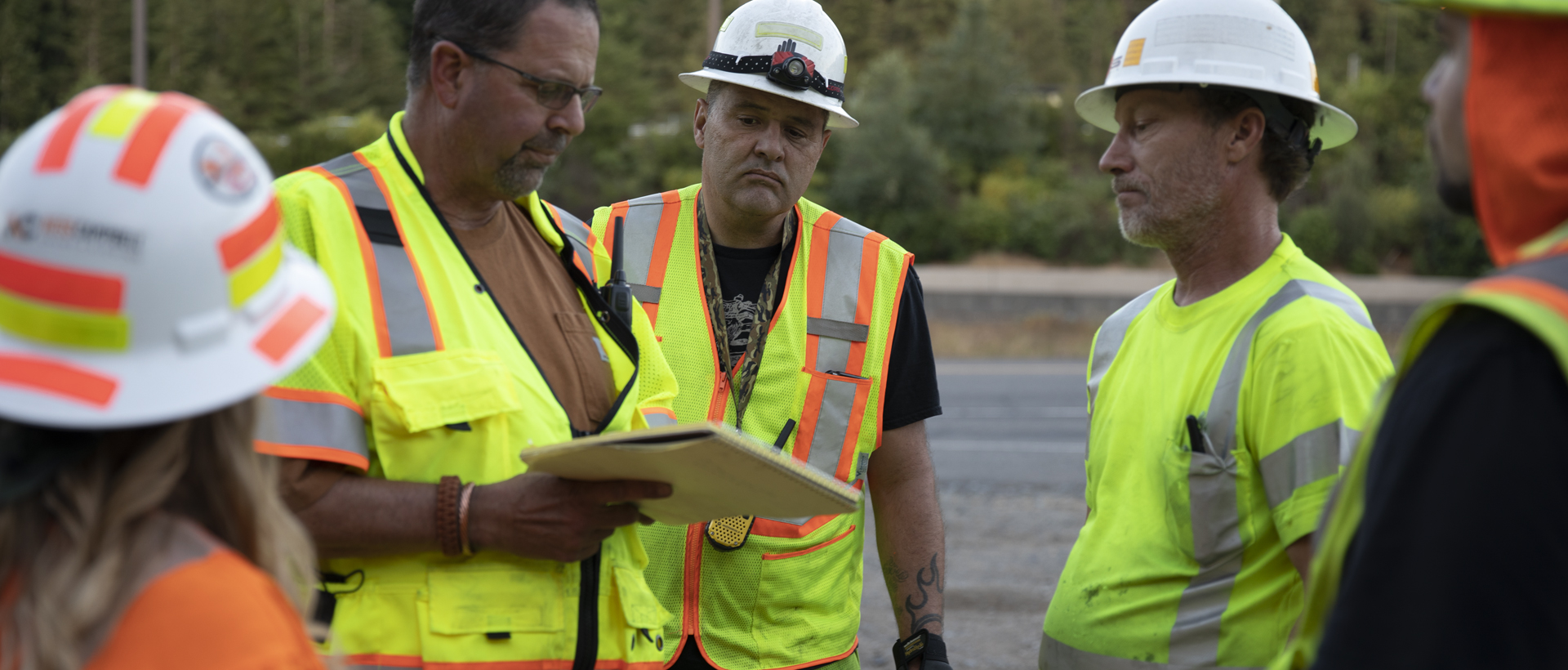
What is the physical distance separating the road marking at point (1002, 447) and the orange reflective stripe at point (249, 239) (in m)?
10.5

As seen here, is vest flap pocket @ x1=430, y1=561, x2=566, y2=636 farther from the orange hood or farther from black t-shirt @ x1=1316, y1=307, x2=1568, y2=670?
the orange hood

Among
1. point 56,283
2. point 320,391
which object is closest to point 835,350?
point 320,391

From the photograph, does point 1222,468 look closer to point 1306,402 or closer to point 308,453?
point 1306,402

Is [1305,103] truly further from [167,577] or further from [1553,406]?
[167,577]

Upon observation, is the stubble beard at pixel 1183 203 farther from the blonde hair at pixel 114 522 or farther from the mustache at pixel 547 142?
the blonde hair at pixel 114 522

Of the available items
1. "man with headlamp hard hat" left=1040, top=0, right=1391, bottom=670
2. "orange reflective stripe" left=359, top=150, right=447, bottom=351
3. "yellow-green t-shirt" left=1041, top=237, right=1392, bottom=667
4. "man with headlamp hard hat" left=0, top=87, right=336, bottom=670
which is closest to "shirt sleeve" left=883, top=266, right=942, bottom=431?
"man with headlamp hard hat" left=1040, top=0, right=1391, bottom=670

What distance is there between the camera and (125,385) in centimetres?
127

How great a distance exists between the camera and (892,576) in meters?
3.48

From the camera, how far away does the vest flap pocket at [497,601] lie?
2207 mm

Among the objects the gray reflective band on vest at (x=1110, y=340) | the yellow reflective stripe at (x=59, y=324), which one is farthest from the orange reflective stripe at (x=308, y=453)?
the gray reflective band on vest at (x=1110, y=340)

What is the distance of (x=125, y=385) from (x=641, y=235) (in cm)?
229

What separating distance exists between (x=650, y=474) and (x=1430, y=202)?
38288 millimetres

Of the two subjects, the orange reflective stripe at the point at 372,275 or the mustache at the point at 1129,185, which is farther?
the mustache at the point at 1129,185

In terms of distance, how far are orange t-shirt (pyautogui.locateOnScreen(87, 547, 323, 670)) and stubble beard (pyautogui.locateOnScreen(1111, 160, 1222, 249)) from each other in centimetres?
236
